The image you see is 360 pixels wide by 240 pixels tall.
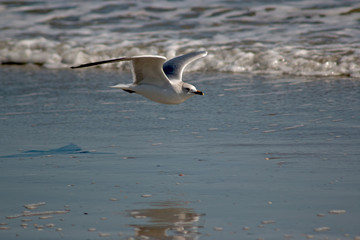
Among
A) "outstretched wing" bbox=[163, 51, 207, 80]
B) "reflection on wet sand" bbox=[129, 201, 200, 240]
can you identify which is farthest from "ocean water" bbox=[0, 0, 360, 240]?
"outstretched wing" bbox=[163, 51, 207, 80]

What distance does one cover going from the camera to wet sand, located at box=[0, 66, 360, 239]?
3650 mm

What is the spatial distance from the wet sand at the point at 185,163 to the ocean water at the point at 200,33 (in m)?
1.42

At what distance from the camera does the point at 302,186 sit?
14.3 feet

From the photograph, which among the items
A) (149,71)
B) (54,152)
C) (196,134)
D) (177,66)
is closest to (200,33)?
(177,66)

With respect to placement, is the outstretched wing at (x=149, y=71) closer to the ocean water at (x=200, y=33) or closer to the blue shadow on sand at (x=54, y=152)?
the blue shadow on sand at (x=54, y=152)

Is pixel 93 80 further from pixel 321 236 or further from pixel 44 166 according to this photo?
pixel 321 236

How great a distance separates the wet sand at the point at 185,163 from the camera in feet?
12.0

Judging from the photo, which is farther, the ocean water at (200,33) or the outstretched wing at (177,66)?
the ocean water at (200,33)

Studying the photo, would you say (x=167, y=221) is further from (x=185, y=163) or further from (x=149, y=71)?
(x=149, y=71)

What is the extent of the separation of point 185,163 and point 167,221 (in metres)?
1.46

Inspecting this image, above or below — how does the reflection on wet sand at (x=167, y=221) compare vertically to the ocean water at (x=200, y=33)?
below

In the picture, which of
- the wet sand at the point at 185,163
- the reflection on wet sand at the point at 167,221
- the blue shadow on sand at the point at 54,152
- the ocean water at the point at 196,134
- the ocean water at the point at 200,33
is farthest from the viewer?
the ocean water at the point at 200,33

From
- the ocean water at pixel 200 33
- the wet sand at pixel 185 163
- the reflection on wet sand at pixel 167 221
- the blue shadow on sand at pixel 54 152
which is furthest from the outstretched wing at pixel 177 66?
the reflection on wet sand at pixel 167 221

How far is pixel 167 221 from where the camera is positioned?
146 inches
